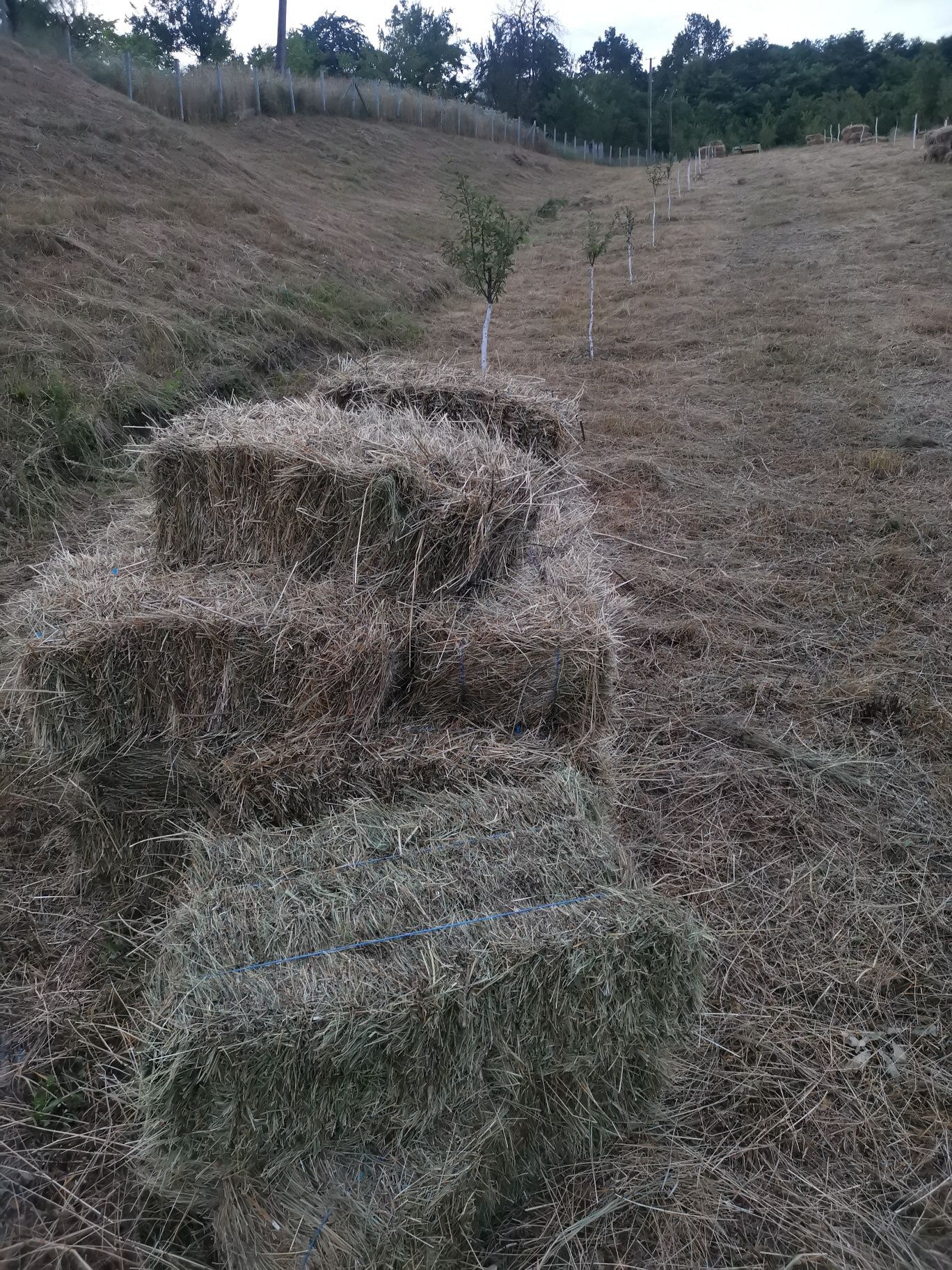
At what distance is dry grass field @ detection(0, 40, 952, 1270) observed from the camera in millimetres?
2186

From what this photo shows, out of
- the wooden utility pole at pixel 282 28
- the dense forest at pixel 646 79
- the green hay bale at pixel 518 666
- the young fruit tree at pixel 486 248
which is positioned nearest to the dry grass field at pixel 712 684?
the green hay bale at pixel 518 666

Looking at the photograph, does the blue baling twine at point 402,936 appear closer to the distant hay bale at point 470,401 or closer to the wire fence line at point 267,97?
the distant hay bale at point 470,401

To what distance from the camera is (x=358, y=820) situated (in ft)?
7.71

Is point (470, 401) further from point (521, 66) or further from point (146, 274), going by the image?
point (521, 66)

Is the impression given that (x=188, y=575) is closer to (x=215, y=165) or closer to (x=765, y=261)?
(x=215, y=165)

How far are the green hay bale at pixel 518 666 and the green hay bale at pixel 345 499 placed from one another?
25 centimetres

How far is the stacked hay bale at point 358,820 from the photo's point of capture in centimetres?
180

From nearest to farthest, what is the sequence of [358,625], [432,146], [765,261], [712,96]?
[358,625]
[765,261]
[432,146]
[712,96]

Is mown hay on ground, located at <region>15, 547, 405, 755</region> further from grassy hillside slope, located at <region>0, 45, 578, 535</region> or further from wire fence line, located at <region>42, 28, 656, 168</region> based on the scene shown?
wire fence line, located at <region>42, 28, 656, 168</region>

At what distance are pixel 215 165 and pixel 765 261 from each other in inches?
440

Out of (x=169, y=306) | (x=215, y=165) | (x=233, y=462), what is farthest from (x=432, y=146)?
(x=233, y=462)

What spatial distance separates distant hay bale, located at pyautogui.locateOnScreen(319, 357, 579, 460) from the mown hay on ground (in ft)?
5.61

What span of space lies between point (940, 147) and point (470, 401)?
26.0m

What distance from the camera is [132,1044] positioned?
251cm
